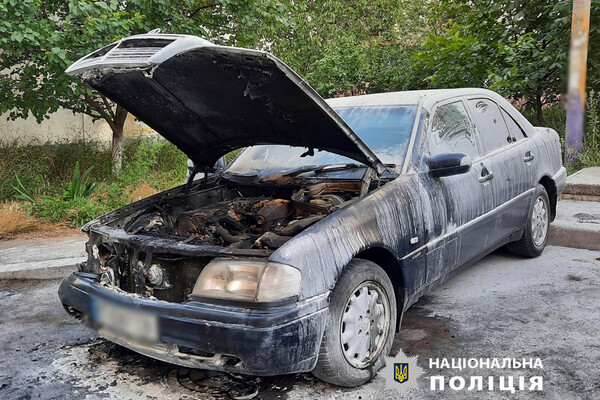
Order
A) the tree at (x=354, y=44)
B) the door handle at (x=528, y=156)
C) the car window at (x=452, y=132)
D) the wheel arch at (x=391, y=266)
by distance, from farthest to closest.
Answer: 1. the tree at (x=354, y=44)
2. the door handle at (x=528, y=156)
3. the car window at (x=452, y=132)
4. the wheel arch at (x=391, y=266)

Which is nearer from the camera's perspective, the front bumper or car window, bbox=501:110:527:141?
the front bumper

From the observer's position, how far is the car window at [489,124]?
4375 mm

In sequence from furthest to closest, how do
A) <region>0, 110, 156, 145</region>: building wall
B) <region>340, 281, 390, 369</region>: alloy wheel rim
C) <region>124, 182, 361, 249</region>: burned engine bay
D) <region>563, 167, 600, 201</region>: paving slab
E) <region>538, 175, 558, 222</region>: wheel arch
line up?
1. <region>0, 110, 156, 145</region>: building wall
2. <region>563, 167, 600, 201</region>: paving slab
3. <region>538, 175, 558, 222</region>: wheel arch
4. <region>124, 182, 361, 249</region>: burned engine bay
5. <region>340, 281, 390, 369</region>: alloy wheel rim

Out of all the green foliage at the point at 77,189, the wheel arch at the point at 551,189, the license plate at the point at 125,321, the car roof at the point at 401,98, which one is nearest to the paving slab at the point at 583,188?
the wheel arch at the point at 551,189

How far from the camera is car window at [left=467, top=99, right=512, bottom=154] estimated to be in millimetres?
4375

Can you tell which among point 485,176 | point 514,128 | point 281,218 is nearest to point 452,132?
point 485,176

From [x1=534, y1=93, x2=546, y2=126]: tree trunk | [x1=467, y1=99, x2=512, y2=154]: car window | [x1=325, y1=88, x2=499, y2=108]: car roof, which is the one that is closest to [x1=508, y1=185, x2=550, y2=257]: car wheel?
[x1=467, y1=99, x2=512, y2=154]: car window

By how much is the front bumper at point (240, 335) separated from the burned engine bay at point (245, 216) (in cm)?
66

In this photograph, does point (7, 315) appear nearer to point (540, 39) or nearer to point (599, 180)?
point (599, 180)

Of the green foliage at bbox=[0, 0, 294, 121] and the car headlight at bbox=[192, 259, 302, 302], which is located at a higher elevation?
the green foliage at bbox=[0, 0, 294, 121]

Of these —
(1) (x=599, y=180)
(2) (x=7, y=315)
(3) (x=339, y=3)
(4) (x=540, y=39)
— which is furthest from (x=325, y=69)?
(2) (x=7, y=315)

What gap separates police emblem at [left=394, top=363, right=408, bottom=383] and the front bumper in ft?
2.03

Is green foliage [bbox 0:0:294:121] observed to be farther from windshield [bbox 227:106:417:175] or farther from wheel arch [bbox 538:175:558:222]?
wheel arch [bbox 538:175:558:222]

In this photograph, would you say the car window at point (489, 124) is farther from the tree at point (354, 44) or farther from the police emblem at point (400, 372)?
the tree at point (354, 44)
